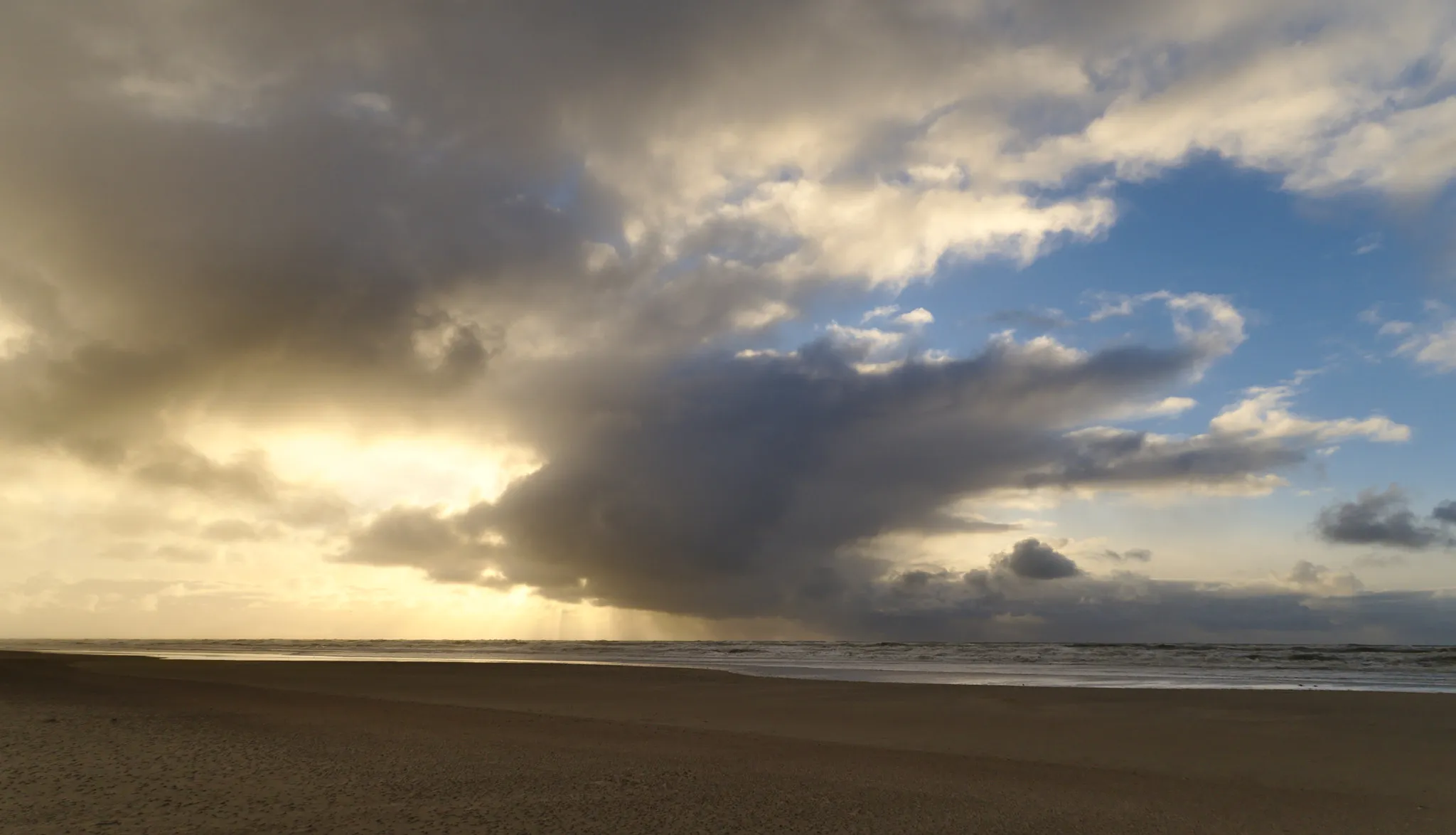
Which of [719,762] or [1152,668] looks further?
[1152,668]

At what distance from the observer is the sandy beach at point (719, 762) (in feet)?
32.6

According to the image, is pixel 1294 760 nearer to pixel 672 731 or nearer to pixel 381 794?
pixel 672 731

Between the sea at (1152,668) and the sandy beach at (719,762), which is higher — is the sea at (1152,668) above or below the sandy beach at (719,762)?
below

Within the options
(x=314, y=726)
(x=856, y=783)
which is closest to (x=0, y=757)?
(x=314, y=726)

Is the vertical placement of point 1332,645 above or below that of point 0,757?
below

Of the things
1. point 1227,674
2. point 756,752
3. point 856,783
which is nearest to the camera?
point 856,783

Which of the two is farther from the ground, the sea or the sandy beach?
the sandy beach

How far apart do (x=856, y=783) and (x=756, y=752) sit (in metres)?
3.16

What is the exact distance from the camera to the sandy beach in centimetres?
993

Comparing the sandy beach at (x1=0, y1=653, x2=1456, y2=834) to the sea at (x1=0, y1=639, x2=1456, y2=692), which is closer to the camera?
the sandy beach at (x1=0, y1=653, x2=1456, y2=834)

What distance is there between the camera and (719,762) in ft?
45.2

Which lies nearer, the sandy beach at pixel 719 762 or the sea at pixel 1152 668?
the sandy beach at pixel 719 762

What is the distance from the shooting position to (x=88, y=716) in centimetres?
1809

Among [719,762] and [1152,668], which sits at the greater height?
[719,762]
